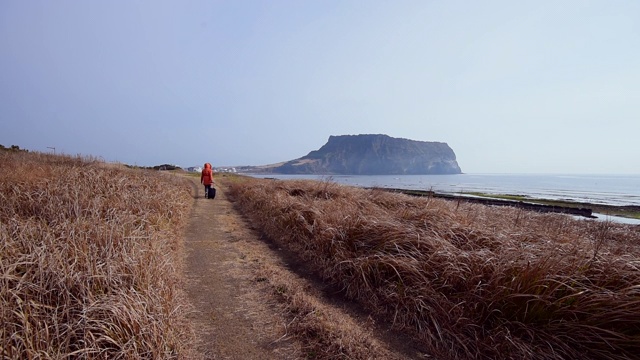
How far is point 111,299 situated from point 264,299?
1.82 meters

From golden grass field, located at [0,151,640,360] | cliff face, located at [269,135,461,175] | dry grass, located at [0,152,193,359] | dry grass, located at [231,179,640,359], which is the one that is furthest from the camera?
cliff face, located at [269,135,461,175]

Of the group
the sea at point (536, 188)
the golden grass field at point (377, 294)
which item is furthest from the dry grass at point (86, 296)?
the sea at point (536, 188)

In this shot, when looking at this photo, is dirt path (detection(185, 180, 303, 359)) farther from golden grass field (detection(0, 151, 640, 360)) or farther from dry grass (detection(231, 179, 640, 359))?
dry grass (detection(231, 179, 640, 359))

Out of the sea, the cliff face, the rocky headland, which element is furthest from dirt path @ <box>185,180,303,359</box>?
the cliff face

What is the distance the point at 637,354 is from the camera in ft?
8.24

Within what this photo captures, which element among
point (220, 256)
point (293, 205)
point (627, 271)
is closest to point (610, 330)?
point (627, 271)

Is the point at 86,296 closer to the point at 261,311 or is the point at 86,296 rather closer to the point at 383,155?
the point at 261,311

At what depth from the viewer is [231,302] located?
3.79 m

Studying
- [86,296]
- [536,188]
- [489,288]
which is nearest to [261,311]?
[86,296]

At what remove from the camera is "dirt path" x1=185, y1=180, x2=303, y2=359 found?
2.83 metres

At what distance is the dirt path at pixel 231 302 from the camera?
2.83 meters

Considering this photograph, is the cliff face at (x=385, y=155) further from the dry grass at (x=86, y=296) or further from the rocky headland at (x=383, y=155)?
the dry grass at (x=86, y=296)

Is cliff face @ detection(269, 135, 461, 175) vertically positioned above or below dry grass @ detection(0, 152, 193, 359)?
above

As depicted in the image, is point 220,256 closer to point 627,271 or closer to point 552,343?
point 552,343
